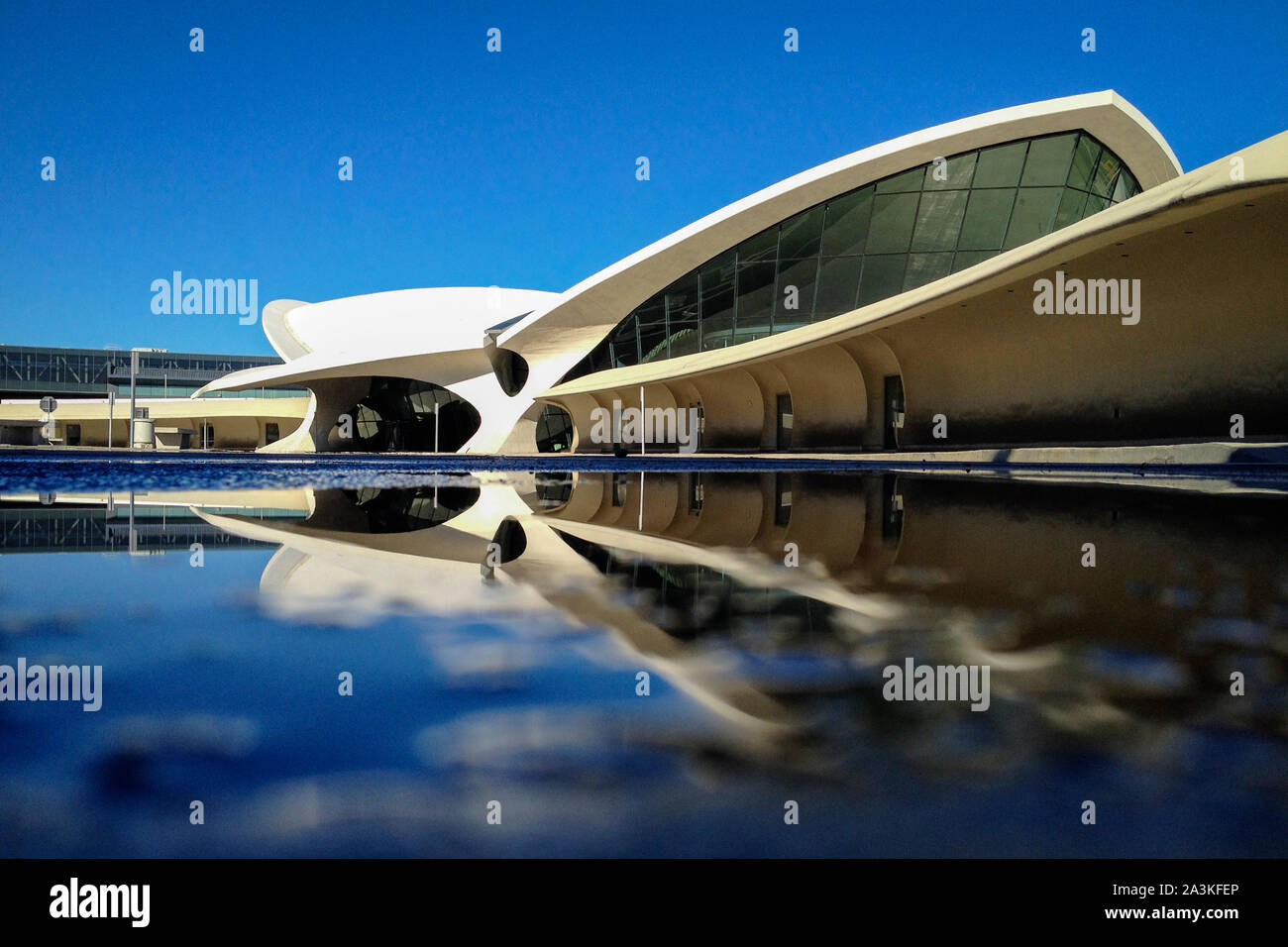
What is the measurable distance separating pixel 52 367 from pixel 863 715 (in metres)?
84.9

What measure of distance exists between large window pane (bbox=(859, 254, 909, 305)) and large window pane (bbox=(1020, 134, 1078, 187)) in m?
3.11

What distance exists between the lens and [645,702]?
1.68 m

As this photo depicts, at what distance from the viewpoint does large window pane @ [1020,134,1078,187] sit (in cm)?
1973

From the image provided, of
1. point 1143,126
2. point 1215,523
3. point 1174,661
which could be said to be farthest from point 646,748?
point 1143,126

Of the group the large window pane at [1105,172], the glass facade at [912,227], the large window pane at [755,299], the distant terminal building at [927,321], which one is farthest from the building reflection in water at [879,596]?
the large window pane at [755,299]

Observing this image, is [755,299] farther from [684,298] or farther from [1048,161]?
[1048,161]

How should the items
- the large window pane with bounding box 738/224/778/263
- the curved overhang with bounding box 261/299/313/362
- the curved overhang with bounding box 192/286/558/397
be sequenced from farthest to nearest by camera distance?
1. the curved overhang with bounding box 261/299/313/362
2. the curved overhang with bounding box 192/286/558/397
3. the large window pane with bounding box 738/224/778/263

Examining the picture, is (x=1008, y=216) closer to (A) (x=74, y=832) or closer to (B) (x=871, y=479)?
(B) (x=871, y=479)

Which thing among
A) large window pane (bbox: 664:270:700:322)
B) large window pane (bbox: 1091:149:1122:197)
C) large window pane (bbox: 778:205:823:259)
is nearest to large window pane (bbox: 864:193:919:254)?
large window pane (bbox: 778:205:823:259)

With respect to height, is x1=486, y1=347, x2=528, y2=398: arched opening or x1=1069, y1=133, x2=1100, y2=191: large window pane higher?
x1=1069, y1=133, x2=1100, y2=191: large window pane

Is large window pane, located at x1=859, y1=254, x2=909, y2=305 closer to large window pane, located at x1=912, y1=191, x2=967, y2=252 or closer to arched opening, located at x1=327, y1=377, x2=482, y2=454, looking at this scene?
large window pane, located at x1=912, y1=191, x2=967, y2=252

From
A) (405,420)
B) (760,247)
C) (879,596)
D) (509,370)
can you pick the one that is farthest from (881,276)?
(405,420)

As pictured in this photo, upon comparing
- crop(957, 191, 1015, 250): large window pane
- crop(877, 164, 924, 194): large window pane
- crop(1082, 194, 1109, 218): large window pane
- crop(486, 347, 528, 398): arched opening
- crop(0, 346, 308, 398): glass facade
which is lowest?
crop(486, 347, 528, 398): arched opening

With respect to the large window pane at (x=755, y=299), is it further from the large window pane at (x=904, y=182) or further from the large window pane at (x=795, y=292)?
the large window pane at (x=904, y=182)
